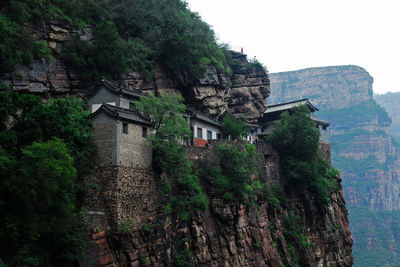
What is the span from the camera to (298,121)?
170 ft

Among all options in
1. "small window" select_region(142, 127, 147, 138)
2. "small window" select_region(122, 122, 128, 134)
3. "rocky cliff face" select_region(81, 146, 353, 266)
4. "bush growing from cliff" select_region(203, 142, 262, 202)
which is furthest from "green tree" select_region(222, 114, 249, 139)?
"small window" select_region(122, 122, 128, 134)

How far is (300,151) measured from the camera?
5253 cm

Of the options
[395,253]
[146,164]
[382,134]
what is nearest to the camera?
[146,164]

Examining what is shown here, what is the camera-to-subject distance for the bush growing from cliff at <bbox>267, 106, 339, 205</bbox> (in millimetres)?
51688

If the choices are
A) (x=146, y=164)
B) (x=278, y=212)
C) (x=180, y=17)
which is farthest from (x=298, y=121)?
(x=146, y=164)

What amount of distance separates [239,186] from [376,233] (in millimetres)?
127737

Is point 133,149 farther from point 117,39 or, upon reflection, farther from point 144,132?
point 117,39

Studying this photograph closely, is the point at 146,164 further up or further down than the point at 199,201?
further up

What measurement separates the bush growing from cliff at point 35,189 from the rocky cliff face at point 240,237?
8.54 ft

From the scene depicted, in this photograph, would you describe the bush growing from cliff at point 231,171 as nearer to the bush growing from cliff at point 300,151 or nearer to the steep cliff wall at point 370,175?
the bush growing from cliff at point 300,151

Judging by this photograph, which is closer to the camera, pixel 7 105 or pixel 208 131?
pixel 7 105

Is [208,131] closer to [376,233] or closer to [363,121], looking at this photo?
[376,233]

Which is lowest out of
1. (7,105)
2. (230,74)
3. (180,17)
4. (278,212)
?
(278,212)

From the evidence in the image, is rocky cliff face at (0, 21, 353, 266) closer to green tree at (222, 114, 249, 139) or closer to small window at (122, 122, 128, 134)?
green tree at (222, 114, 249, 139)
